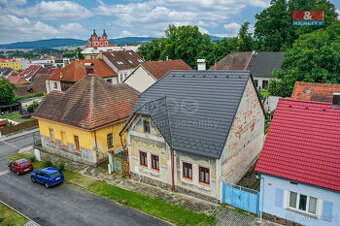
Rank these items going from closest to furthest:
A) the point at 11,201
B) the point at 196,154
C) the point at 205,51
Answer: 1. the point at 196,154
2. the point at 11,201
3. the point at 205,51

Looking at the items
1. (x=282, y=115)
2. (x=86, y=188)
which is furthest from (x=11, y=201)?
(x=282, y=115)

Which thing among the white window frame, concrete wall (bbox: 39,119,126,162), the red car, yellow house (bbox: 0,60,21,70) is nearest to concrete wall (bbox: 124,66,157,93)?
concrete wall (bbox: 39,119,126,162)

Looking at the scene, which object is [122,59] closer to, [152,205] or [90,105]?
[90,105]

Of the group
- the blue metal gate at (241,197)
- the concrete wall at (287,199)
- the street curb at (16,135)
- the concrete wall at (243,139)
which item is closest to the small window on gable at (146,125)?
the concrete wall at (243,139)

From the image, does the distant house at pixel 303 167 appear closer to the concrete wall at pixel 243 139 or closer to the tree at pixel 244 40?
the concrete wall at pixel 243 139

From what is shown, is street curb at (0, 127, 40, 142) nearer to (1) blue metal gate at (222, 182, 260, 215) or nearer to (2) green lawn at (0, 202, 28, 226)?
(2) green lawn at (0, 202, 28, 226)

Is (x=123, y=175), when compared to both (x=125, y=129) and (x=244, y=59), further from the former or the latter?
(x=244, y=59)
